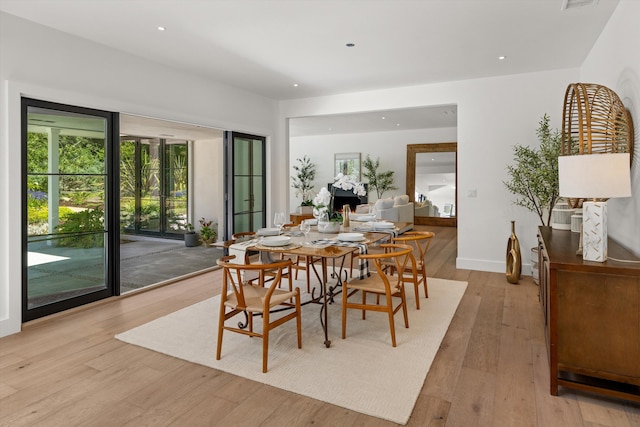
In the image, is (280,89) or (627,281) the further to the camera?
(280,89)

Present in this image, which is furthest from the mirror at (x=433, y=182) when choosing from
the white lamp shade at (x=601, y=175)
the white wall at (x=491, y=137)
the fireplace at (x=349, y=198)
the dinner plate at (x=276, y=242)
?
the white lamp shade at (x=601, y=175)

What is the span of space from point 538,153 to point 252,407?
4726 millimetres

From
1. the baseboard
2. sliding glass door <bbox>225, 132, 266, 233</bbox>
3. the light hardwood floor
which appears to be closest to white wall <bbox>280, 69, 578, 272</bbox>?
the baseboard

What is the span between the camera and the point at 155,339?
10.3 feet

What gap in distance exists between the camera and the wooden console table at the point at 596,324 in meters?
2.09

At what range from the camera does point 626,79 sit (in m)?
2.86

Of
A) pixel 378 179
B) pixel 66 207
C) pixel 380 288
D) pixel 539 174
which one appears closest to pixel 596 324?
pixel 380 288

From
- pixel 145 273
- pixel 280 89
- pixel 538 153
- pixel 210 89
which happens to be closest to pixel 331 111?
pixel 280 89

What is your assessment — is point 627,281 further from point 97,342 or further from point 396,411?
point 97,342

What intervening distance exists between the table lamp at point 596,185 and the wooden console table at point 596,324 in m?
0.12

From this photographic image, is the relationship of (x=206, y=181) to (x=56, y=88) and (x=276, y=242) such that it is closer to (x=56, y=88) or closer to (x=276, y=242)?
(x=56, y=88)

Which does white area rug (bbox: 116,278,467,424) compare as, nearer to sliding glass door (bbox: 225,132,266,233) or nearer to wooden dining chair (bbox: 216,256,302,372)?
wooden dining chair (bbox: 216,256,302,372)

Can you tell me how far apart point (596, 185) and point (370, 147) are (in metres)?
9.69

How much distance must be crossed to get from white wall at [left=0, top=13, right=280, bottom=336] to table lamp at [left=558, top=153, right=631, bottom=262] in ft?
13.7
